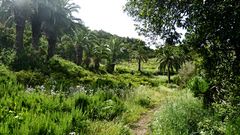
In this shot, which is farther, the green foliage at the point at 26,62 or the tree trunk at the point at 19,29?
the tree trunk at the point at 19,29

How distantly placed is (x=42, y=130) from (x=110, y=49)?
6095 centimetres

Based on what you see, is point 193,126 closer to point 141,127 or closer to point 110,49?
point 141,127

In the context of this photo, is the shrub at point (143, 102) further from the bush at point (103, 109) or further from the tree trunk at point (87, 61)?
the tree trunk at point (87, 61)

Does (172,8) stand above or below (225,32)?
above

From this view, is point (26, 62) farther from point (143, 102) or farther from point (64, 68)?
point (143, 102)

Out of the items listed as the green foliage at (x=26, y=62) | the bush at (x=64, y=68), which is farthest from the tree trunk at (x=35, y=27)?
the green foliage at (x=26, y=62)

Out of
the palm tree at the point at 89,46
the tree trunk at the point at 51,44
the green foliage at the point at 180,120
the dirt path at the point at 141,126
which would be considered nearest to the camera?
the green foliage at the point at 180,120

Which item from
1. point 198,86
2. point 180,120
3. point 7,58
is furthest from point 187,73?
point 180,120

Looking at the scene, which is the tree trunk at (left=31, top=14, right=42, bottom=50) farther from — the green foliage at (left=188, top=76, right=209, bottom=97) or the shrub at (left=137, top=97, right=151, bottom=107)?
the green foliage at (left=188, top=76, right=209, bottom=97)

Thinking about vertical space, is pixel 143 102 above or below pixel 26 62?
below

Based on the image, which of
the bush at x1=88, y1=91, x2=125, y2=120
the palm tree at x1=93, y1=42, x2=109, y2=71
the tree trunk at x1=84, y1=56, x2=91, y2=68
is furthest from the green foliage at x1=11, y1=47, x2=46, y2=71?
the tree trunk at x1=84, y1=56, x2=91, y2=68

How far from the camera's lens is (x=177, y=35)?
7.54m

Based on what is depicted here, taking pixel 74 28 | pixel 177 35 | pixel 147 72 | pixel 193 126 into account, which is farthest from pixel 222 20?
pixel 147 72

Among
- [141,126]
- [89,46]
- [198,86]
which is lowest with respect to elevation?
[141,126]
